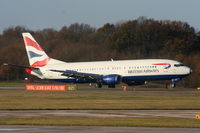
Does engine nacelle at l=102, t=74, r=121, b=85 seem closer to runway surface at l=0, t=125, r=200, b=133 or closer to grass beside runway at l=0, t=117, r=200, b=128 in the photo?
grass beside runway at l=0, t=117, r=200, b=128

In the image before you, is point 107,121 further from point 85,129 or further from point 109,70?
point 109,70

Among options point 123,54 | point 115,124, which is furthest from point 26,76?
point 115,124

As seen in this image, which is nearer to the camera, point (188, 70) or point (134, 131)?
point (134, 131)

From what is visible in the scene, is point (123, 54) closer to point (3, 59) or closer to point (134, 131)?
point (3, 59)

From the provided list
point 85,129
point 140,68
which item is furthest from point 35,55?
point 85,129

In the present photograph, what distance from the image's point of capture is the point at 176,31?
130 m

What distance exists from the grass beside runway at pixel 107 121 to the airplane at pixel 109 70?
4521cm

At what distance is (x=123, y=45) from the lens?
128m

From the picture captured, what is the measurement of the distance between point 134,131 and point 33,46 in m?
A: 63.4

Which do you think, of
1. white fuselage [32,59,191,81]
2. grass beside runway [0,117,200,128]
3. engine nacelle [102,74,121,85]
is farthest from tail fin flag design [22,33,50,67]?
grass beside runway [0,117,200,128]

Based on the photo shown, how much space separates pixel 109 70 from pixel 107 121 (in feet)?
167

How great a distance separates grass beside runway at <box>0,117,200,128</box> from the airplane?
4521 centimetres

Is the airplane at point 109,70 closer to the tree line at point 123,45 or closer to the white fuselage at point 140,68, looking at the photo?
the white fuselage at point 140,68

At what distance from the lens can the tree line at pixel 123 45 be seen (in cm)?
11456
